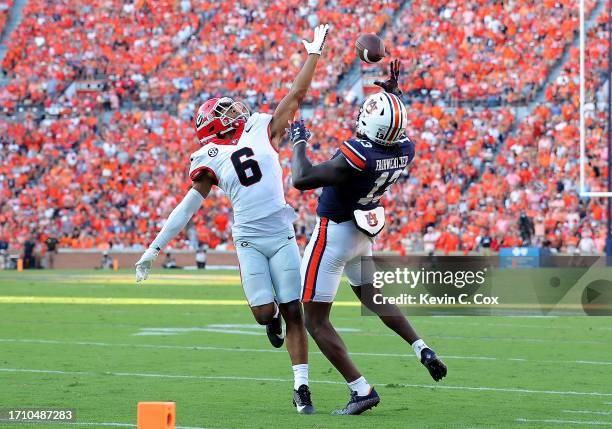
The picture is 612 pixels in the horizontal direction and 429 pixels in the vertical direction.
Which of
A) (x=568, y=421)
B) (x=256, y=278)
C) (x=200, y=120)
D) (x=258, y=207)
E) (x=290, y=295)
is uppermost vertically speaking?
(x=200, y=120)

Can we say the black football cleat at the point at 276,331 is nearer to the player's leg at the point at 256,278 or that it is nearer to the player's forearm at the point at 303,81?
the player's leg at the point at 256,278

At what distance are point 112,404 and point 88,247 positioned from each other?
2620 cm

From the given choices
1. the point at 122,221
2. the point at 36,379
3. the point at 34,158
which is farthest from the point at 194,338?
the point at 34,158

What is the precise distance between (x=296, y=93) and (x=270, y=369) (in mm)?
2969

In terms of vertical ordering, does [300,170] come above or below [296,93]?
below

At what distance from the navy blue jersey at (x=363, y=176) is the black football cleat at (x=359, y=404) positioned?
1067 millimetres

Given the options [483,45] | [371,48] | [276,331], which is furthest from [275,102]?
[371,48]

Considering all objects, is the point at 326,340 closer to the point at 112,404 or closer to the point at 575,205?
the point at 112,404

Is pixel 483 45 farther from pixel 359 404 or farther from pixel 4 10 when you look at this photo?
pixel 359 404

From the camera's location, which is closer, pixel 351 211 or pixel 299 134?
pixel 299 134

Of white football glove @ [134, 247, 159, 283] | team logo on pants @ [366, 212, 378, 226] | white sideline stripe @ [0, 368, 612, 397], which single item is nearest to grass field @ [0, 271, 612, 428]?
white sideline stripe @ [0, 368, 612, 397]

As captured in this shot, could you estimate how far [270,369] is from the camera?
10242 mm

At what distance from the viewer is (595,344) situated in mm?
12531

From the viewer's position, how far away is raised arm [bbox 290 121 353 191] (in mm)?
7543
